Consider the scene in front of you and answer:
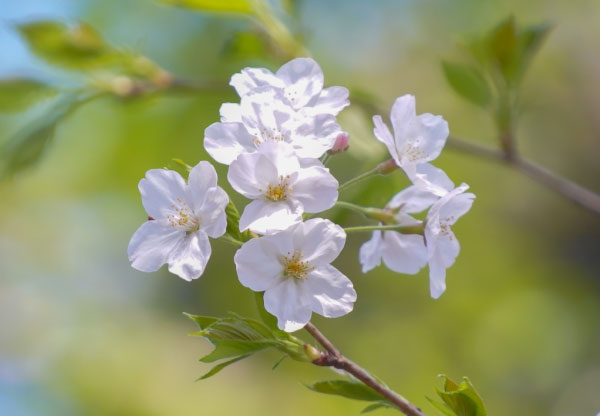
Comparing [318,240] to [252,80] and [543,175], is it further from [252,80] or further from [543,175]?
[543,175]

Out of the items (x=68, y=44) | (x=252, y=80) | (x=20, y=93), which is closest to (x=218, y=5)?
(x=68, y=44)

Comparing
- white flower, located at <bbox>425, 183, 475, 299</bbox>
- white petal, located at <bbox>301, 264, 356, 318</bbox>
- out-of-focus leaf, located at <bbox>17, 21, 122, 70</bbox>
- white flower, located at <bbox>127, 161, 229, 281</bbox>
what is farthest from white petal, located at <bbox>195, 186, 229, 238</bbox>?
out-of-focus leaf, located at <bbox>17, 21, 122, 70</bbox>

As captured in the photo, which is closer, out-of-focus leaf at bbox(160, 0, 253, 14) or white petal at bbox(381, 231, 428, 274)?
white petal at bbox(381, 231, 428, 274)

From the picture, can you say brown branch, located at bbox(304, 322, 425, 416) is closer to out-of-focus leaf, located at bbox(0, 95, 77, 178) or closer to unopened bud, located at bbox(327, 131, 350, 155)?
unopened bud, located at bbox(327, 131, 350, 155)

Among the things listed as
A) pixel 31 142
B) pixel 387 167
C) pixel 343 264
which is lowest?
pixel 343 264

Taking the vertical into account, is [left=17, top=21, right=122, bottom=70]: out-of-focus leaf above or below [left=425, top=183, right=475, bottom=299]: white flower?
below

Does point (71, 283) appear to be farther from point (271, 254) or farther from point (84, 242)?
point (271, 254)

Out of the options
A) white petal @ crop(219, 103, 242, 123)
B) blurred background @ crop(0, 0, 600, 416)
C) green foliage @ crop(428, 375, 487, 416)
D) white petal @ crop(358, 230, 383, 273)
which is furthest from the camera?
blurred background @ crop(0, 0, 600, 416)
